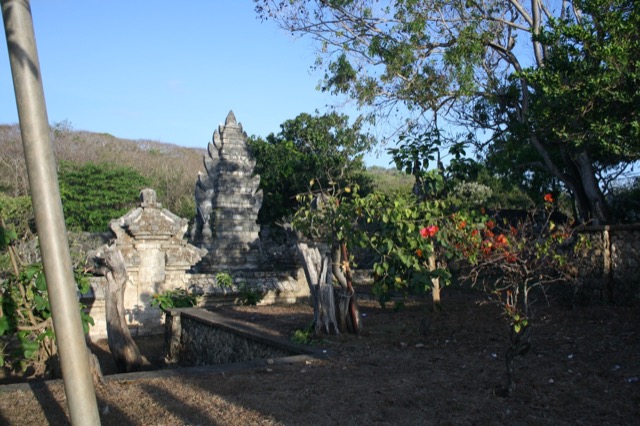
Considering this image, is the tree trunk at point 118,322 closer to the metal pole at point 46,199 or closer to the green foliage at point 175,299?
the green foliage at point 175,299

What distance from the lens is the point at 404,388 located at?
609 cm

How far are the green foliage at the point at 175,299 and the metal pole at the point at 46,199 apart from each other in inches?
427

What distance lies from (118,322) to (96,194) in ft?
76.4

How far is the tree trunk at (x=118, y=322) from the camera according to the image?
10.5m

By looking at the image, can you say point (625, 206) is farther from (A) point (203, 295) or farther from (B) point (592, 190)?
(A) point (203, 295)

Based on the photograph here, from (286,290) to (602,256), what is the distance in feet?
23.7

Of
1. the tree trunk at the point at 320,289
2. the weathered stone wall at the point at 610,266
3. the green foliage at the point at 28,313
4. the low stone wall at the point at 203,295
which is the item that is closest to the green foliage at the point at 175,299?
the low stone wall at the point at 203,295

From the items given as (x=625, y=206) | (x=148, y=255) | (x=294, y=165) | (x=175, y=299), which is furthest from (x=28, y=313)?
(x=625, y=206)

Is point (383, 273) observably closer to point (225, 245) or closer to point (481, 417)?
point (481, 417)

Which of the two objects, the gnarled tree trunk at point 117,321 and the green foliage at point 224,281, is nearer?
the gnarled tree trunk at point 117,321

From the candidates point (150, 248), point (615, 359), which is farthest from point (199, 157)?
point (615, 359)

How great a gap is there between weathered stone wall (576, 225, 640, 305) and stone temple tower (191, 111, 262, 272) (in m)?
10.6

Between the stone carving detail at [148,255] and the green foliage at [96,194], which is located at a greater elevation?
Answer: the green foliage at [96,194]

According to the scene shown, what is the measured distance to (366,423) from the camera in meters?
5.08
